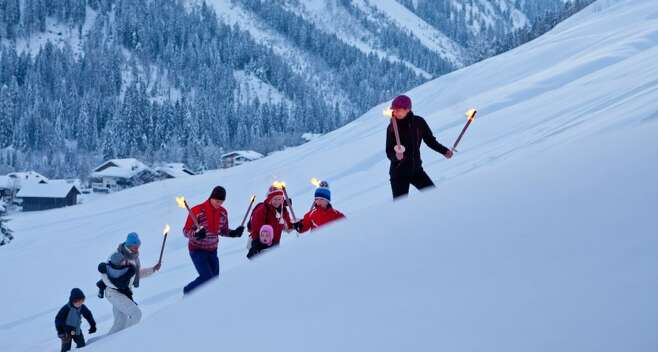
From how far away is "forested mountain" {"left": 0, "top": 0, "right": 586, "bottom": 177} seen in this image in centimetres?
12212

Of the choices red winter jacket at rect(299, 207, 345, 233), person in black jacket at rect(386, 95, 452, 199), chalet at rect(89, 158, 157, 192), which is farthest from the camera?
chalet at rect(89, 158, 157, 192)

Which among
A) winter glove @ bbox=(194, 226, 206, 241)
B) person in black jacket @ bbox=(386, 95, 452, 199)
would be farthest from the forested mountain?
winter glove @ bbox=(194, 226, 206, 241)

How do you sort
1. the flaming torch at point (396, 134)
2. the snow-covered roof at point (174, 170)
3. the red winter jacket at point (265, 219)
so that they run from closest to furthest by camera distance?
1. the flaming torch at point (396, 134)
2. the red winter jacket at point (265, 219)
3. the snow-covered roof at point (174, 170)

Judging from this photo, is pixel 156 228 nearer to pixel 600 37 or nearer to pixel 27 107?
pixel 600 37

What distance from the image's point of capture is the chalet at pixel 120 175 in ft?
306

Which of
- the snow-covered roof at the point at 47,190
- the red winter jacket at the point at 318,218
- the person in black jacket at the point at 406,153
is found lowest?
the snow-covered roof at the point at 47,190

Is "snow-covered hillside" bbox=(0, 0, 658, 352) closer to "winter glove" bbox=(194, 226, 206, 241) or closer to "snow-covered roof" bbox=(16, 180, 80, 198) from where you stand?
"winter glove" bbox=(194, 226, 206, 241)

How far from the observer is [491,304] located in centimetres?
218

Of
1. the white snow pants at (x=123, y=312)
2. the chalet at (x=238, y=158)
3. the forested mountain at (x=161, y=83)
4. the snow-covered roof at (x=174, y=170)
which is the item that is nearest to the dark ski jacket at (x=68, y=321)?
the white snow pants at (x=123, y=312)

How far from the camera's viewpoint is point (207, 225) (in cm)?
768

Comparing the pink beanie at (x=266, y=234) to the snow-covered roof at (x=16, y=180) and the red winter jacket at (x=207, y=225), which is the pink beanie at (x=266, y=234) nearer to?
the red winter jacket at (x=207, y=225)

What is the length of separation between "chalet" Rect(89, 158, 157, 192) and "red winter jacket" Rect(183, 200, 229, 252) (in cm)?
8661

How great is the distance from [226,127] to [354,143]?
379 feet

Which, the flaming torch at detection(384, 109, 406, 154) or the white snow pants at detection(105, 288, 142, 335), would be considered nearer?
the flaming torch at detection(384, 109, 406, 154)
